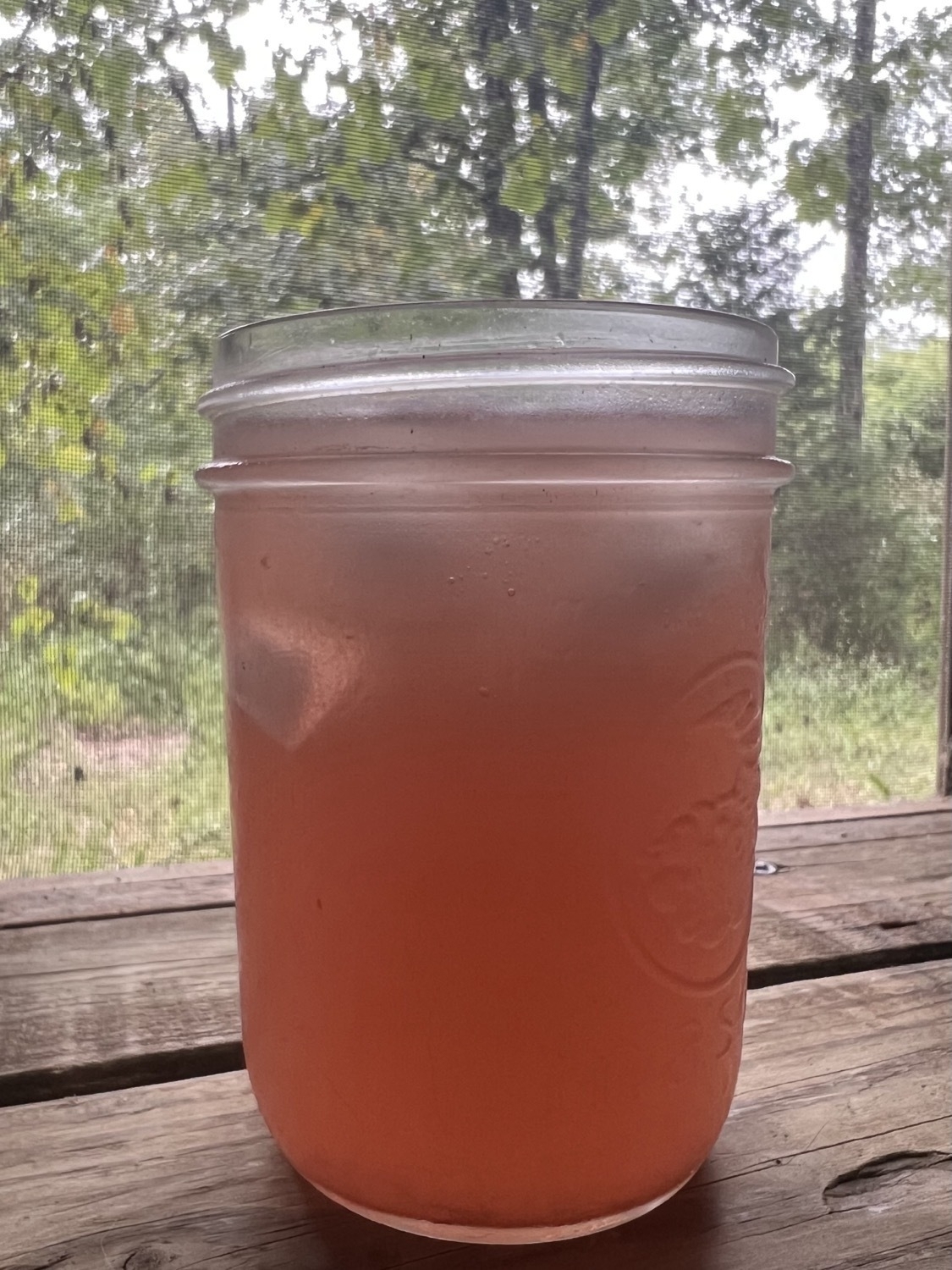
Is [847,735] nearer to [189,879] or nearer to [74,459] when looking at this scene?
[189,879]

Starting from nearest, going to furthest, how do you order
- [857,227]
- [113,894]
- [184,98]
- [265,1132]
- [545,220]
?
[265,1132] → [113,894] → [184,98] → [545,220] → [857,227]

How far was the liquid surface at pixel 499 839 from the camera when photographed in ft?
1.48

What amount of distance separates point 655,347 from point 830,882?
2.13 feet

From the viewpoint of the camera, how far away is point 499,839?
17.8 inches

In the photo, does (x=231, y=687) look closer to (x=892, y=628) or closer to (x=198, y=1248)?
(x=198, y=1248)

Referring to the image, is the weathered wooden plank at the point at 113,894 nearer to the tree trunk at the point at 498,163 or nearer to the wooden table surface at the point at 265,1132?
the wooden table surface at the point at 265,1132

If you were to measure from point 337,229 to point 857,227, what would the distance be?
26.3 inches

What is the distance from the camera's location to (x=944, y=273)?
1354 mm

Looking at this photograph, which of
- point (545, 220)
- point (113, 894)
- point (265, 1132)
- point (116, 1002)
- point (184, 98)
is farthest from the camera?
point (545, 220)

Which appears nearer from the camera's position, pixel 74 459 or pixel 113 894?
pixel 113 894

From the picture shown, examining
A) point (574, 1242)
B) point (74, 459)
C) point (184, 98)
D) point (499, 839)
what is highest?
point (184, 98)

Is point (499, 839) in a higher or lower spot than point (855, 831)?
higher

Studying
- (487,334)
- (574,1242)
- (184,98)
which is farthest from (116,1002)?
(184,98)

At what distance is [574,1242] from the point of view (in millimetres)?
512
